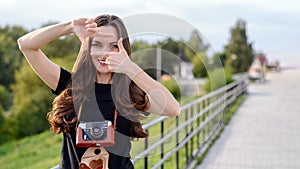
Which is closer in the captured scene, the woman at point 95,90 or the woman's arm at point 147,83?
the woman's arm at point 147,83

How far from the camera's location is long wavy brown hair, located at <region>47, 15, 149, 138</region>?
78.9 inches

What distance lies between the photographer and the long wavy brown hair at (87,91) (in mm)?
2004

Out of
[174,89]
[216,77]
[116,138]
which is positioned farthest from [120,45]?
[216,77]

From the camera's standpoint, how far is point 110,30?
6.54 feet

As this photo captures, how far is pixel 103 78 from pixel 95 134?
0.22 metres

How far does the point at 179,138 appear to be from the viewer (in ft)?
15.0

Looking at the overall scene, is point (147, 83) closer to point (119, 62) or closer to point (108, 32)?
point (119, 62)

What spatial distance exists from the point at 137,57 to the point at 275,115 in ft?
43.3

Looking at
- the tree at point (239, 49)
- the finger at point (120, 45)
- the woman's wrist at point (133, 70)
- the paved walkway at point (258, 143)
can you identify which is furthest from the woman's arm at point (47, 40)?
the tree at point (239, 49)

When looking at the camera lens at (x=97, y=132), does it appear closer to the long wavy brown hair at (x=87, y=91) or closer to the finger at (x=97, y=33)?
the long wavy brown hair at (x=87, y=91)

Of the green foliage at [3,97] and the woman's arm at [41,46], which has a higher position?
the woman's arm at [41,46]

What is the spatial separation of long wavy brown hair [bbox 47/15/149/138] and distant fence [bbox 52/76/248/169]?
0.70 meters

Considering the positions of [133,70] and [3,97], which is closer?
[133,70]

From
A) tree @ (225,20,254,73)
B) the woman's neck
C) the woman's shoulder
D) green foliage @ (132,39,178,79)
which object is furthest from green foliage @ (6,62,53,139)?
tree @ (225,20,254,73)
